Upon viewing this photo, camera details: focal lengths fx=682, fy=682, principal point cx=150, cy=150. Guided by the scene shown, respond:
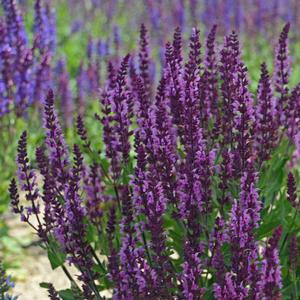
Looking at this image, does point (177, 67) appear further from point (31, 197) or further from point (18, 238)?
point (18, 238)

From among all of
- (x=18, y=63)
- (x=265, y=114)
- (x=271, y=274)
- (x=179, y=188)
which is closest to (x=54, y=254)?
(x=179, y=188)

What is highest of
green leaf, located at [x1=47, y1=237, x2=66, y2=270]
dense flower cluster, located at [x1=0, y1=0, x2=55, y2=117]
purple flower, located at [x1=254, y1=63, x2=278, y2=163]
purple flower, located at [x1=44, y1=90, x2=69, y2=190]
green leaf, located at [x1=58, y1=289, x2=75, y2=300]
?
dense flower cluster, located at [x1=0, y1=0, x2=55, y2=117]

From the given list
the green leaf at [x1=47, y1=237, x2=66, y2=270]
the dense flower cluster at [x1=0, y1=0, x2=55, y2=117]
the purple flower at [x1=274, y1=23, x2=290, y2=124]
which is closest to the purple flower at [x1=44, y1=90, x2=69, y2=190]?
the green leaf at [x1=47, y1=237, x2=66, y2=270]

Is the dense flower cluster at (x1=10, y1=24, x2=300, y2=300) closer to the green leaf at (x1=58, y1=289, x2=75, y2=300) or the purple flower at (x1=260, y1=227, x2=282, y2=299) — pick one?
the purple flower at (x1=260, y1=227, x2=282, y2=299)

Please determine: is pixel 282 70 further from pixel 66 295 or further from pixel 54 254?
pixel 66 295

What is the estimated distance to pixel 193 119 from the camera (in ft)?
9.80

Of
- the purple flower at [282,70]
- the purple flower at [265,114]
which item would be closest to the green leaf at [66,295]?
the purple flower at [265,114]

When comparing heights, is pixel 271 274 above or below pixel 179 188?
below

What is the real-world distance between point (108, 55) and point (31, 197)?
650 cm

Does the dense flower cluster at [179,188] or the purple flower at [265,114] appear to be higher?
the purple flower at [265,114]

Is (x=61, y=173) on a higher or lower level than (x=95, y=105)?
lower

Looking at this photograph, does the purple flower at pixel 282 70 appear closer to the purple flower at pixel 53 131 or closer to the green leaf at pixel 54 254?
the purple flower at pixel 53 131

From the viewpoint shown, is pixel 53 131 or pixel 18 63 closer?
pixel 53 131

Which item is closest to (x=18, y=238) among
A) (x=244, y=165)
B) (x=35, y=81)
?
(x=35, y=81)
